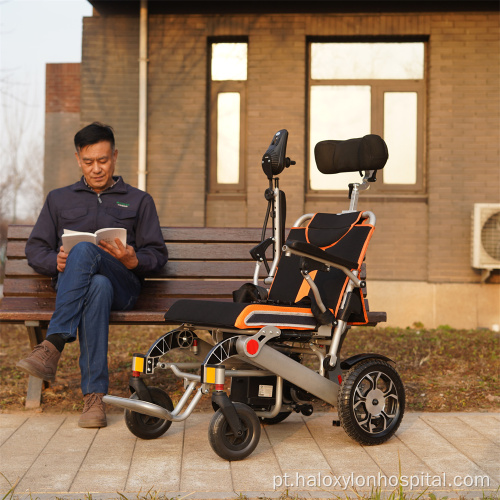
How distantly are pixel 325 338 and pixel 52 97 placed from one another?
1634 cm

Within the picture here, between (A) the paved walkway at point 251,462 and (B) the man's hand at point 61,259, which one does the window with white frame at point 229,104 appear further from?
(A) the paved walkway at point 251,462

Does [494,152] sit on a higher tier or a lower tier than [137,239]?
higher

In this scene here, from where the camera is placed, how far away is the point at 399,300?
389 inches

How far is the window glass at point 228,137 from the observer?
33.9 ft

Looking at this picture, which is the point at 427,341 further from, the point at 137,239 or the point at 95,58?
the point at 95,58

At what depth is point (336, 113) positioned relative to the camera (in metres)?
10.3

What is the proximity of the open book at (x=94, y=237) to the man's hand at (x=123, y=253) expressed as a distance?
3cm

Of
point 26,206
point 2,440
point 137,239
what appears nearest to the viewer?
point 2,440

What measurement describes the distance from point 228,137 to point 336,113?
1.50 meters

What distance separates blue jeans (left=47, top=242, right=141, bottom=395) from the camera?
14.8 ft

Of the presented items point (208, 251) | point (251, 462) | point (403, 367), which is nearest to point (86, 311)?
point (251, 462)

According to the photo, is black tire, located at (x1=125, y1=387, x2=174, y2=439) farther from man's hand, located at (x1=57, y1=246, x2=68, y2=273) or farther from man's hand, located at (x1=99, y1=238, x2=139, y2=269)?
man's hand, located at (x1=57, y1=246, x2=68, y2=273)

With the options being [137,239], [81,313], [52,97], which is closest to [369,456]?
[81,313]

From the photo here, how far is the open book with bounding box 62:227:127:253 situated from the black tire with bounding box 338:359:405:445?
1.68m
